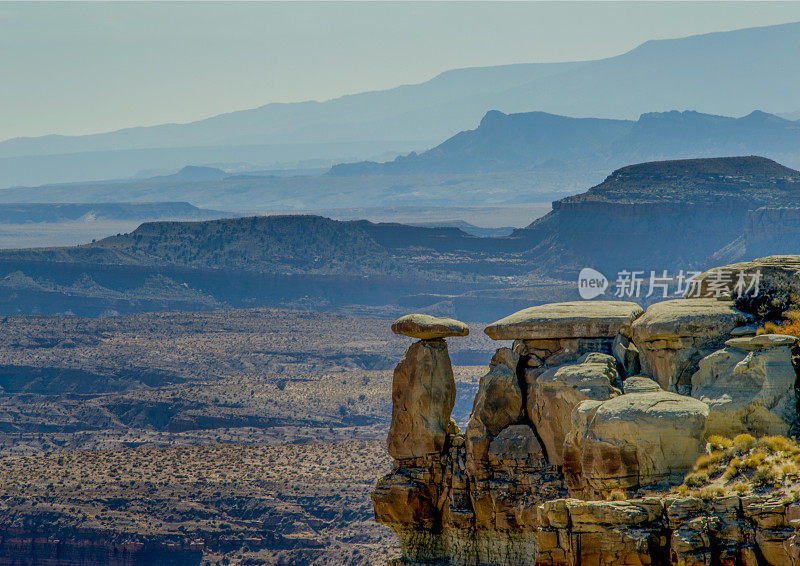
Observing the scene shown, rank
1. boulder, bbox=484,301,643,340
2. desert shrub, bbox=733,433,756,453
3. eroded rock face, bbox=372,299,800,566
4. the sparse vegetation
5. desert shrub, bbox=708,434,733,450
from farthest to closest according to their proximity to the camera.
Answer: boulder, bbox=484,301,643,340 → desert shrub, bbox=708,434,733,450 → desert shrub, bbox=733,433,756,453 → the sparse vegetation → eroded rock face, bbox=372,299,800,566

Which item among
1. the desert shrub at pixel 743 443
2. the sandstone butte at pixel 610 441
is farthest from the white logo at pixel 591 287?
the desert shrub at pixel 743 443

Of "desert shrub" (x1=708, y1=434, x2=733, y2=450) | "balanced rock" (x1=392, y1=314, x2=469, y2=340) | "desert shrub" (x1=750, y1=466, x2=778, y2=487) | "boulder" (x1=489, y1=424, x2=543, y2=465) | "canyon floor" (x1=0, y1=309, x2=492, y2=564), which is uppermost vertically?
"balanced rock" (x1=392, y1=314, x2=469, y2=340)

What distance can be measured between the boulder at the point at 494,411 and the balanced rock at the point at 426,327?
2138mm

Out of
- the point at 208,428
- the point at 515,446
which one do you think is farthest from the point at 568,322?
the point at 208,428

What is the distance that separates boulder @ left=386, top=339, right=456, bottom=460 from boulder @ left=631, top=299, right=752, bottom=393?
22.8ft

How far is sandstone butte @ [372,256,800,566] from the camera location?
2677 centimetres

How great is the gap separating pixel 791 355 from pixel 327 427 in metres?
99.2

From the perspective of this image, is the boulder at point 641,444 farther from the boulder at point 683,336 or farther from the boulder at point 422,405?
the boulder at point 422,405

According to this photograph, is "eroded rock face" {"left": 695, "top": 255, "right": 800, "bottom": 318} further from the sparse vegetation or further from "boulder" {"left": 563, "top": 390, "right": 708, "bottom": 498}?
the sparse vegetation

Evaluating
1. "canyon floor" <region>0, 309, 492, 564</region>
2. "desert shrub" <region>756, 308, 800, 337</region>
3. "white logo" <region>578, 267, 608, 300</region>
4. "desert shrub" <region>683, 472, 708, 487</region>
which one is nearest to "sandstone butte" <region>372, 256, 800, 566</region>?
"desert shrub" <region>683, 472, 708, 487</region>

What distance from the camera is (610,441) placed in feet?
106

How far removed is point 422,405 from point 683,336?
8.79 m

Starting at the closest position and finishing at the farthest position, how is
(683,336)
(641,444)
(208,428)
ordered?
(641,444) < (683,336) < (208,428)

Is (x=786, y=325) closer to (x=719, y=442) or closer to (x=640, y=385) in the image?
(x=640, y=385)
